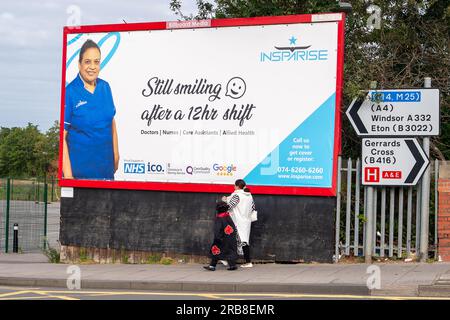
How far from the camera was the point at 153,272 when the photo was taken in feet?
49.3

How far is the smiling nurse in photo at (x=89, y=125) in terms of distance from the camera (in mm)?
17188

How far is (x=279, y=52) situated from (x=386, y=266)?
16.2ft

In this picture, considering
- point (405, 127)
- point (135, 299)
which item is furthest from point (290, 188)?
point (135, 299)

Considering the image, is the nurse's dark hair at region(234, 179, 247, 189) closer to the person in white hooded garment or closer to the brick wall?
the person in white hooded garment

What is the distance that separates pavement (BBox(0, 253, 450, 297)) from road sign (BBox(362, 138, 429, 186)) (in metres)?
1.72

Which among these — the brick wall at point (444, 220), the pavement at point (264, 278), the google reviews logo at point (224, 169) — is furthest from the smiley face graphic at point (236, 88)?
the brick wall at point (444, 220)

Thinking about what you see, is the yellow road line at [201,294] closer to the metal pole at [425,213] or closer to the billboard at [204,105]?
the metal pole at [425,213]

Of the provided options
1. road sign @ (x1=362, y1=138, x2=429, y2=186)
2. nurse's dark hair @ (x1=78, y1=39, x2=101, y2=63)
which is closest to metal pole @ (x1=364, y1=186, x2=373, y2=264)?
road sign @ (x1=362, y1=138, x2=429, y2=186)

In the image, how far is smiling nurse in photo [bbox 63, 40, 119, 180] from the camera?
56.4ft

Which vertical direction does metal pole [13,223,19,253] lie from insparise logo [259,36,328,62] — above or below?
below

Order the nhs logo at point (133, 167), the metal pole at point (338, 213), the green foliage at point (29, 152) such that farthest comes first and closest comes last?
the green foliage at point (29, 152)
the nhs logo at point (133, 167)
the metal pole at point (338, 213)

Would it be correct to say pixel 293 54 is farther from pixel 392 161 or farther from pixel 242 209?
pixel 242 209

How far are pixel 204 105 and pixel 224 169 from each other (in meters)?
1.48

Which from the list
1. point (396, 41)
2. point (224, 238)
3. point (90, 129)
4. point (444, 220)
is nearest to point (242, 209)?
point (224, 238)
